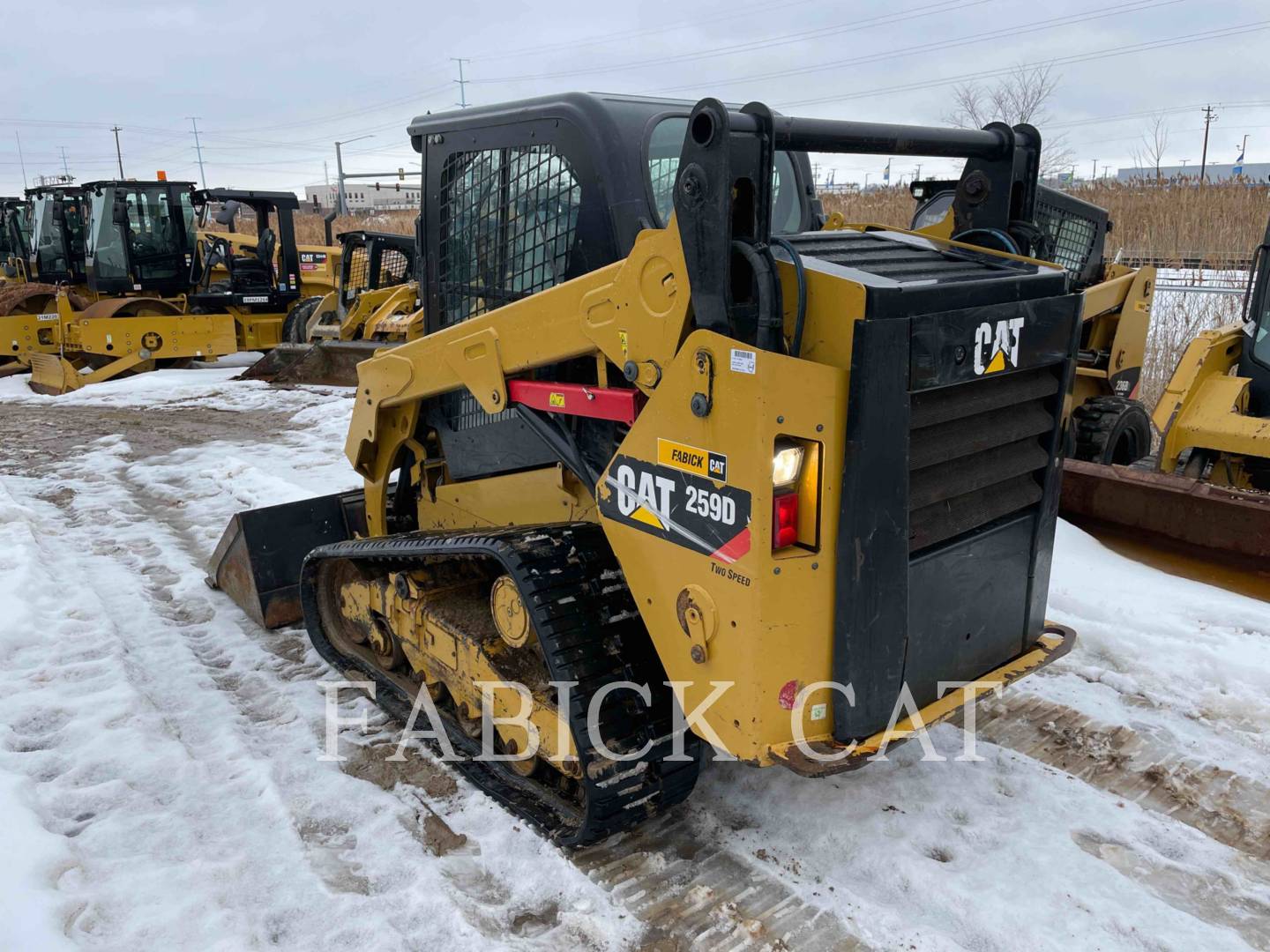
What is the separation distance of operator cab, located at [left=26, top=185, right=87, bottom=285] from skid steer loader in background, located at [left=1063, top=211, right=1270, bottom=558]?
14021 millimetres

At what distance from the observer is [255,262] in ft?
48.3

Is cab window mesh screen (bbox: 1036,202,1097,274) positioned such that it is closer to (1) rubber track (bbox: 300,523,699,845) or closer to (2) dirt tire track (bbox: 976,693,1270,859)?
(2) dirt tire track (bbox: 976,693,1270,859)

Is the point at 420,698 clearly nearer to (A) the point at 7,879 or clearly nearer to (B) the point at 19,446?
(A) the point at 7,879

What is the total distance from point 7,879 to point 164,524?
4248 mm

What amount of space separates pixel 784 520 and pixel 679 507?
0.31 meters

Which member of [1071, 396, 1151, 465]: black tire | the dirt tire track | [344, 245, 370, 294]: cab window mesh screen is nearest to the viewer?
the dirt tire track

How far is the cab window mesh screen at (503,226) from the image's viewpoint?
10.5 feet

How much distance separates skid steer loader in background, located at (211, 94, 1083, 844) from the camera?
92.4 inches

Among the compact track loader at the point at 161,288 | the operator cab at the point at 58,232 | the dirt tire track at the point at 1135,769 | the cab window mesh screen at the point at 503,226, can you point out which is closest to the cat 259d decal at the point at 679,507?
the cab window mesh screen at the point at 503,226

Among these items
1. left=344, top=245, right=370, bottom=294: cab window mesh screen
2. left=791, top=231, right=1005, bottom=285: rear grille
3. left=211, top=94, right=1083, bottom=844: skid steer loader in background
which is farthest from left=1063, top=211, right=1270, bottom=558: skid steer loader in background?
left=344, top=245, right=370, bottom=294: cab window mesh screen

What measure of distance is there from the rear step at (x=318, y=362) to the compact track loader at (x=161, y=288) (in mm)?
1673

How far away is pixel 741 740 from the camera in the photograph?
8.27 ft

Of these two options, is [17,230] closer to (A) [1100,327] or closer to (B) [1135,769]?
(A) [1100,327]

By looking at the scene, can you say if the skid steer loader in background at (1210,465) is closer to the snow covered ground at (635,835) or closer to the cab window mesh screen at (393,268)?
the snow covered ground at (635,835)
